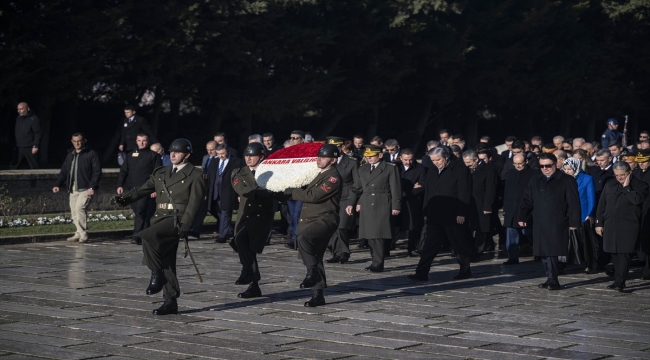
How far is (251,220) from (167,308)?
183 centimetres

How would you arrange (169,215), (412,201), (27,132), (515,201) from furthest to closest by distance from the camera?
(27,132) < (412,201) < (515,201) < (169,215)

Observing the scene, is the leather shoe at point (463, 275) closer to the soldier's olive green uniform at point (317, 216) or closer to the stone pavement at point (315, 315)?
the stone pavement at point (315, 315)

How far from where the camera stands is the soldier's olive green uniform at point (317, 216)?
35.4 feet

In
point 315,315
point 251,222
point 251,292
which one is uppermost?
point 251,222

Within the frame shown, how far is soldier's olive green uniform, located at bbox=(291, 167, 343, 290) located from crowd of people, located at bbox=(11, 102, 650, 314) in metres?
0.01

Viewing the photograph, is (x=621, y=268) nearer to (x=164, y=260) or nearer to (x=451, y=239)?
(x=451, y=239)

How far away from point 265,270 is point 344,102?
24.4 metres

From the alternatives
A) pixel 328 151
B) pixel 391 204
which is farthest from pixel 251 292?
pixel 391 204

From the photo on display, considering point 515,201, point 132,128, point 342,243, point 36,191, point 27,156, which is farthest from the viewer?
point 27,156

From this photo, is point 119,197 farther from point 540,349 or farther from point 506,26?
point 506,26

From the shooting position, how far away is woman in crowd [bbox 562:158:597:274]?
45.8ft

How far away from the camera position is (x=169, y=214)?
10117 mm

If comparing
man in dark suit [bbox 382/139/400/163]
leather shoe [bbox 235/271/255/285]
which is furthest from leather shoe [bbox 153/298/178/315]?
man in dark suit [bbox 382/139/400/163]

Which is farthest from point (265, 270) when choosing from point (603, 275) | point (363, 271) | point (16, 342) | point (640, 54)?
point (640, 54)
